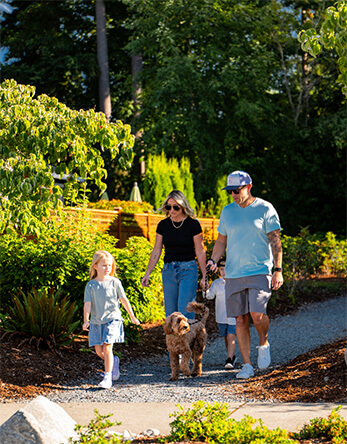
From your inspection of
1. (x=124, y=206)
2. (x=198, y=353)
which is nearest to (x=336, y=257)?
(x=124, y=206)

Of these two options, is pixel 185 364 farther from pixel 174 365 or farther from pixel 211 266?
pixel 211 266

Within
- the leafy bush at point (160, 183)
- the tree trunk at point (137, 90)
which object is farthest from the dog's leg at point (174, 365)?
the tree trunk at point (137, 90)

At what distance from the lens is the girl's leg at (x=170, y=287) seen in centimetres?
734

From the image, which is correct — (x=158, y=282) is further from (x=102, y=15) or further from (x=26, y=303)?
(x=102, y=15)

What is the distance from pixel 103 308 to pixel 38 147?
1844mm

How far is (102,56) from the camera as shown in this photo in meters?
27.5

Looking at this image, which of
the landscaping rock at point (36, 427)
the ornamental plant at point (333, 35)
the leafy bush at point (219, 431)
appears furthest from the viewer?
the ornamental plant at point (333, 35)

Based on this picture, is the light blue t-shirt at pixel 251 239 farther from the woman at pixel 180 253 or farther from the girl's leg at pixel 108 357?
the girl's leg at pixel 108 357

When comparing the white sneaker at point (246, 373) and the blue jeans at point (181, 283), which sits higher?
the blue jeans at point (181, 283)

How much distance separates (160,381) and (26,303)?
1.95 m

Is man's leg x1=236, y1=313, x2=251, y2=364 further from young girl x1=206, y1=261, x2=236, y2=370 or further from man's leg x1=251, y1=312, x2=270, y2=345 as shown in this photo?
young girl x1=206, y1=261, x2=236, y2=370

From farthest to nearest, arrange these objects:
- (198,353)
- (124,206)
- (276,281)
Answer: (124,206) < (198,353) < (276,281)

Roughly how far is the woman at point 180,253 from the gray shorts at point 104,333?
725 mm

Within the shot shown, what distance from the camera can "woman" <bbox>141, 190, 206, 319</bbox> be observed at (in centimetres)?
729
